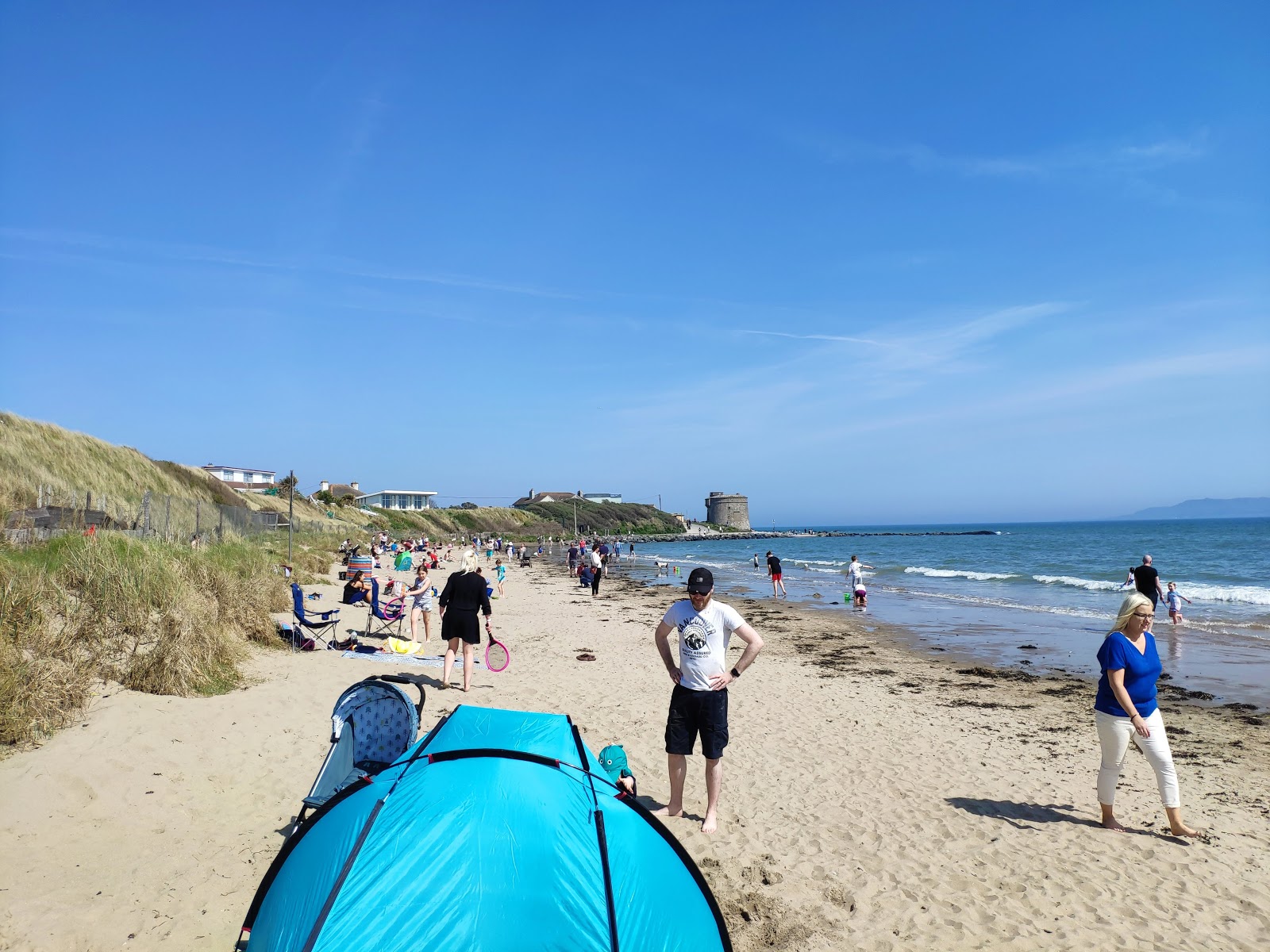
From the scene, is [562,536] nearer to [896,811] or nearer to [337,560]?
[337,560]

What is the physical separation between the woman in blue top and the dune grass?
7860mm

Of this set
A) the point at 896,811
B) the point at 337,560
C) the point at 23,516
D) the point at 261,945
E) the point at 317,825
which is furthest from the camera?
the point at 337,560

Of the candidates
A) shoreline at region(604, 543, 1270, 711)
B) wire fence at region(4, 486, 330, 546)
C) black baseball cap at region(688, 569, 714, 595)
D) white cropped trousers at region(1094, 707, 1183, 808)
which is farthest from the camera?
wire fence at region(4, 486, 330, 546)

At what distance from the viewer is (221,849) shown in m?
4.70

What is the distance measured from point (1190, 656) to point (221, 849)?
15731 millimetres

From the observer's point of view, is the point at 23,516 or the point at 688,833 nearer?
the point at 688,833

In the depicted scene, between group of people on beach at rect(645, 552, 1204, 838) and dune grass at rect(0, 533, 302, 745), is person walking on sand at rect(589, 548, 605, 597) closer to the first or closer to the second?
dune grass at rect(0, 533, 302, 745)

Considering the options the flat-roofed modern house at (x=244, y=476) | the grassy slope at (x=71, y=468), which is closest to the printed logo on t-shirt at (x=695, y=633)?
the grassy slope at (x=71, y=468)

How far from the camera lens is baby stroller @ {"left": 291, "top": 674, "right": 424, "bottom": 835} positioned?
4828mm

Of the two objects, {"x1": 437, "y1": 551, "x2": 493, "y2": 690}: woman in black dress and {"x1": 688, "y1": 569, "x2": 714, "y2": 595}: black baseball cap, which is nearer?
{"x1": 688, "y1": 569, "x2": 714, "y2": 595}: black baseball cap

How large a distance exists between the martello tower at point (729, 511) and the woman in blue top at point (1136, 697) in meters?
133

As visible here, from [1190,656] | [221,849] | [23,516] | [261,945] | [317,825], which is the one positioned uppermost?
[23,516]

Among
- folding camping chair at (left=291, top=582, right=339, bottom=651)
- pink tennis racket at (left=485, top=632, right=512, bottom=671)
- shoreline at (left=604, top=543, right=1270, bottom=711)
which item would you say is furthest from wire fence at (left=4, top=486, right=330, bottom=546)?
shoreline at (left=604, top=543, right=1270, bottom=711)

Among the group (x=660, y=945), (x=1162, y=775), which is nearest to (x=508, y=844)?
(x=660, y=945)
